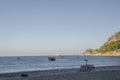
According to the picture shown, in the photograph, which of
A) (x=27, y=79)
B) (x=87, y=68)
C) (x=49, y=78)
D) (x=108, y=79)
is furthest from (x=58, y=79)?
(x=87, y=68)

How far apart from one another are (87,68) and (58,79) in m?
19.0

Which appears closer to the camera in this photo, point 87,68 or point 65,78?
point 65,78

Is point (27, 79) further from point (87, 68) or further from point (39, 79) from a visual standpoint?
point (87, 68)

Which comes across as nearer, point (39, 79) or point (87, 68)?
point (39, 79)

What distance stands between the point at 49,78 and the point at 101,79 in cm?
649

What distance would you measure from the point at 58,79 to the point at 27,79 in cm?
390

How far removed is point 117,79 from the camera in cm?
3378

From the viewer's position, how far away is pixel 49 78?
35219 mm

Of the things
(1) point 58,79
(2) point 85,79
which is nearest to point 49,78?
(1) point 58,79

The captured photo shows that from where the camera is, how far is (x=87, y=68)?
52688mm

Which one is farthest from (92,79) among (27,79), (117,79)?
(27,79)

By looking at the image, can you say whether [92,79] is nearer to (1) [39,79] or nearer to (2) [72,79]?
(2) [72,79]

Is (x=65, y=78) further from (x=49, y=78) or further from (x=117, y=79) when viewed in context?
(x=117, y=79)

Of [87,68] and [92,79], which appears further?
[87,68]
